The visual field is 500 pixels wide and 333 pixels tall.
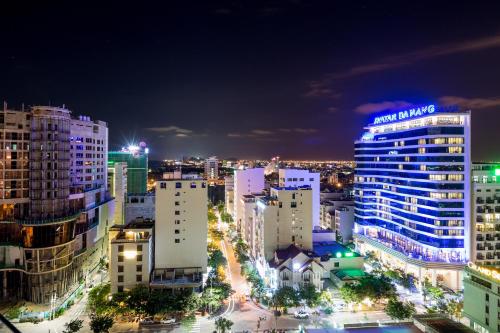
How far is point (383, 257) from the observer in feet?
229

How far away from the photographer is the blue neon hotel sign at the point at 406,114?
60.2 metres

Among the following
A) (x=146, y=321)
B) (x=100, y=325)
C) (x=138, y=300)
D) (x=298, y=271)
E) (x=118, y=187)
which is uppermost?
(x=118, y=187)

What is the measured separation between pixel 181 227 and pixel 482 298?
39.4 metres

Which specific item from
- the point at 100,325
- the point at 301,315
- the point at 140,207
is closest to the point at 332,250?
the point at 301,315

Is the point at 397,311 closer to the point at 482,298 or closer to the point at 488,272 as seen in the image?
the point at 482,298

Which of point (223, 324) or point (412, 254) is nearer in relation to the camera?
point (223, 324)

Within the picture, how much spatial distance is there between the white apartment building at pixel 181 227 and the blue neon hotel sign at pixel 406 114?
1579 inches

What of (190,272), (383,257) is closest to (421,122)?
(383,257)

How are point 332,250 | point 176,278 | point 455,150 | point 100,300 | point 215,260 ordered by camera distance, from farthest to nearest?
1. point 332,250
2. point 215,260
3. point 455,150
4. point 176,278
5. point 100,300

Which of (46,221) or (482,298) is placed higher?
(46,221)

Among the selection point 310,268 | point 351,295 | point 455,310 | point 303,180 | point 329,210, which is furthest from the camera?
point 329,210

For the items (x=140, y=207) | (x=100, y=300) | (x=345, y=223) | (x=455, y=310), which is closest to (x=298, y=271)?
(x=455, y=310)

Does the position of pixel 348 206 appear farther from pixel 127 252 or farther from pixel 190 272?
pixel 127 252

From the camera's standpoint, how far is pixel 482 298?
127ft
